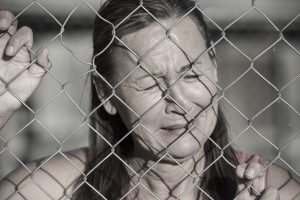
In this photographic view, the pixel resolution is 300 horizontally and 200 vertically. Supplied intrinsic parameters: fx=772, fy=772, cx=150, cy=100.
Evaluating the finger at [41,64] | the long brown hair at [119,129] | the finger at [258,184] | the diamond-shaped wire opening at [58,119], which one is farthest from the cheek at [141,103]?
the diamond-shaped wire opening at [58,119]

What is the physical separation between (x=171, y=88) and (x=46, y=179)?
2.04 feet

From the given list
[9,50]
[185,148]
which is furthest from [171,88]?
[9,50]

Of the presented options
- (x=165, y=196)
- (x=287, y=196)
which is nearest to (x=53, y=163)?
(x=165, y=196)

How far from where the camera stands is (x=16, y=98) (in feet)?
6.64

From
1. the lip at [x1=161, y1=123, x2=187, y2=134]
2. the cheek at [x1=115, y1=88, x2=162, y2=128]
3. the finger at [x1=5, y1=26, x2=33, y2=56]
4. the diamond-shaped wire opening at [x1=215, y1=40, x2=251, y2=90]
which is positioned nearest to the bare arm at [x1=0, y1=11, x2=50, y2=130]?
the finger at [x1=5, y1=26, x2=33, y2=56]

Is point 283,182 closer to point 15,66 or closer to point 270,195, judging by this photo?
point 270,195

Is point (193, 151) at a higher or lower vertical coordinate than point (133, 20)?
lower

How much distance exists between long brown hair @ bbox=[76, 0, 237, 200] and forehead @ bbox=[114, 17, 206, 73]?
24mm

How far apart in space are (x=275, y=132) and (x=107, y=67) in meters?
3.34

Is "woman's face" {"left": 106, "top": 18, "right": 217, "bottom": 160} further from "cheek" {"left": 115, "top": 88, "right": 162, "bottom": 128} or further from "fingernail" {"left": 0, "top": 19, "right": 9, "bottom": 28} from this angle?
"fingernail" {"left": 0, "top": 19, "right": 9, "bottom": 28}

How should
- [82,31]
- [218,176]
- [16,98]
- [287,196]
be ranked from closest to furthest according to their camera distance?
Result: [16,98], [287,196], [218,176], [82,31]

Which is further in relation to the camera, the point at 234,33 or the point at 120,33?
the point at 234,33

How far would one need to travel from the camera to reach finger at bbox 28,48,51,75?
1.93m

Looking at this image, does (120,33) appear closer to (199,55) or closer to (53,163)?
(199,55)
